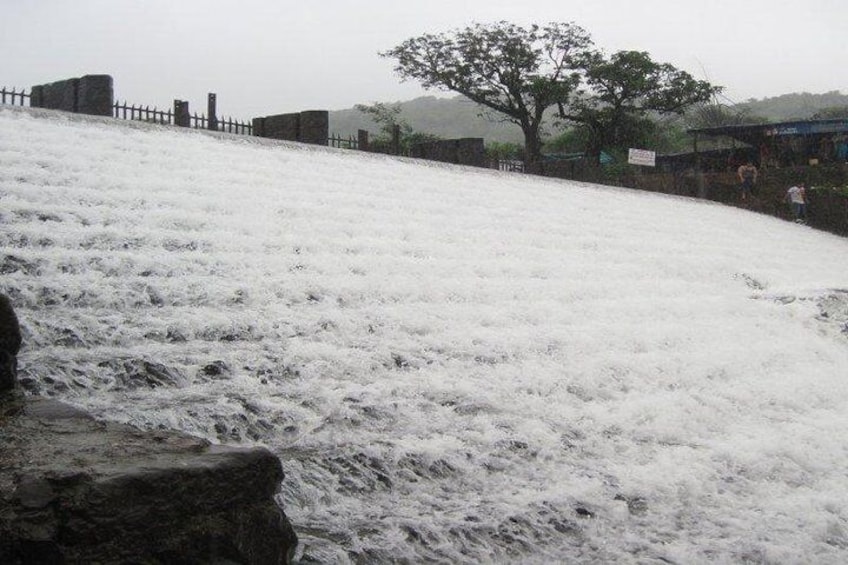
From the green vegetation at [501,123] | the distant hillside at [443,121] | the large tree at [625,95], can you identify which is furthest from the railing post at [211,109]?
the distant hillside at [443,121]

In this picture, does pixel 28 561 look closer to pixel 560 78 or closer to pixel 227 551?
pixel 227 551

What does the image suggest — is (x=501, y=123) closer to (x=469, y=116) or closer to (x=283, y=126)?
(x=283, y=126)

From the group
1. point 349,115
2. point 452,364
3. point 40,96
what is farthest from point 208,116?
point 349,115

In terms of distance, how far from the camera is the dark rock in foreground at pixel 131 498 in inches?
53.1

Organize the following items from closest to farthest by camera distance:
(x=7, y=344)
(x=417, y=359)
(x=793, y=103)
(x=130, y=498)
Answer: (x=130, y=498)
(x=7, y=344)
(x=417, y=359)
(x=793, y=103)

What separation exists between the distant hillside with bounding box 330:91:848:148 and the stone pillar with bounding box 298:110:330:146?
57967mm

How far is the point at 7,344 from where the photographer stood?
2.10 meters

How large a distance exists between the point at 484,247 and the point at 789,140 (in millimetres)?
17096

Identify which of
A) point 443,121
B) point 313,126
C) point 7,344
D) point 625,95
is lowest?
point 7,344

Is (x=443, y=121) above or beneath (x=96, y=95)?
above

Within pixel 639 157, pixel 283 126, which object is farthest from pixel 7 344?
pixel 639 157

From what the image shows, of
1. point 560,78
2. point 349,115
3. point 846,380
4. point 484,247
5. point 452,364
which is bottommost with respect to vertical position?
point 846,380

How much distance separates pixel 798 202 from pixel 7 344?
1578cm

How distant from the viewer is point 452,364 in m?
3.49
